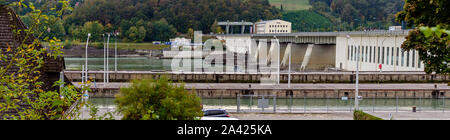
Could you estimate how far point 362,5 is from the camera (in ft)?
611

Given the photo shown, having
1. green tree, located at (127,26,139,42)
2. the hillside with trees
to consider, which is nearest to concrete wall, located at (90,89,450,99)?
the hillside with trees

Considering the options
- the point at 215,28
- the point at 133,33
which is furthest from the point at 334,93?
the point at 215,28

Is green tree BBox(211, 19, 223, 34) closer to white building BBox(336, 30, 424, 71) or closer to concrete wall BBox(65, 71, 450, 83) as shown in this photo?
white building BBox(336, 30, 424, 71)

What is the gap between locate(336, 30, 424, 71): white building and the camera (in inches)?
2106

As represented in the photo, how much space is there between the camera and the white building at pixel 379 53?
176 ft

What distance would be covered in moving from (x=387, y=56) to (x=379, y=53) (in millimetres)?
2271

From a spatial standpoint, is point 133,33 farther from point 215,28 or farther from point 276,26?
point 276,26

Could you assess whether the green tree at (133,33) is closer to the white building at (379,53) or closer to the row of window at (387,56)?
the white building at (379,53)

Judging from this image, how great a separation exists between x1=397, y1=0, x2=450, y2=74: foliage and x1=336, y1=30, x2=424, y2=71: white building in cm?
3137

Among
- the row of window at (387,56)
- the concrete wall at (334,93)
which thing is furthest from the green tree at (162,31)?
the concrete wall at (334,93)

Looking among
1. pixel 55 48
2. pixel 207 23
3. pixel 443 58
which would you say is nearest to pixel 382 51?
pixel 443 58

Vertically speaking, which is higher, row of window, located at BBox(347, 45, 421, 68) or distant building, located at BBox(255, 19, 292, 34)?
distant building, located at BBox(255, 19, 292, 34)
